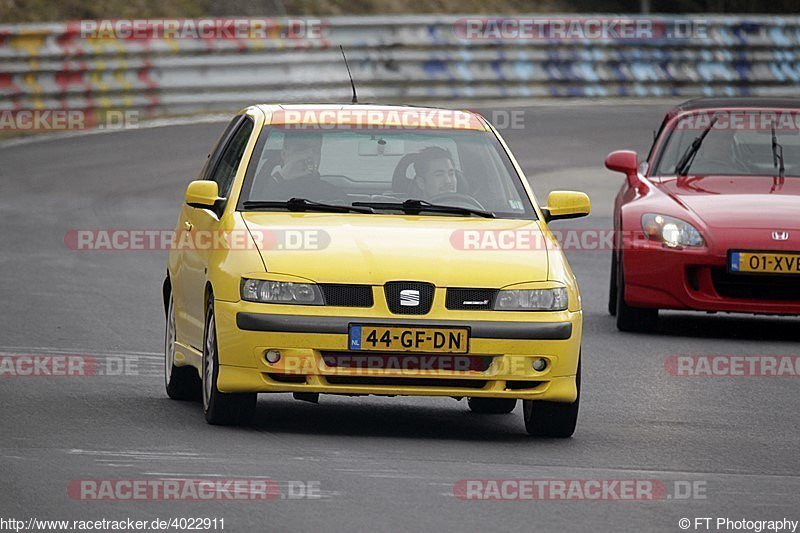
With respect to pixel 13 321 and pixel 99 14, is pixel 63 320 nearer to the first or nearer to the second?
pixel 13 321

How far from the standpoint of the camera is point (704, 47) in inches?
1249

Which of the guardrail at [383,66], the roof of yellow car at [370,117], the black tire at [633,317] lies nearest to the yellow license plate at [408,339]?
the roof of yellow car at [370,117]

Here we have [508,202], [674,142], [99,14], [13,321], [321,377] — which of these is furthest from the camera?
[99,14]

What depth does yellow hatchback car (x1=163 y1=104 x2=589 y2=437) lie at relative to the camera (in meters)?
8.89

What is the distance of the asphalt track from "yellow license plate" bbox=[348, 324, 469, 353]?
16.5 inches

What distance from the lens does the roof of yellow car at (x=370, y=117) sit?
1020 centimetres

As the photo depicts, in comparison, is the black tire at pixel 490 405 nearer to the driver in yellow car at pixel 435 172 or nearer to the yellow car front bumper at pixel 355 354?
the driver in yellow car at pixel 435 172

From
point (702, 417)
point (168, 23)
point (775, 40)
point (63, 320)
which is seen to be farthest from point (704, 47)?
point (702, 417)

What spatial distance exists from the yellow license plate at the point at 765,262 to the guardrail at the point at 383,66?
14.1m

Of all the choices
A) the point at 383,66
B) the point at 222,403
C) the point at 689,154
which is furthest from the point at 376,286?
the point at 383,66

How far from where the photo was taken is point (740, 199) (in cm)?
1380

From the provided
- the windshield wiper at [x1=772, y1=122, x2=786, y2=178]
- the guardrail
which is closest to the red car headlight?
the windshield wiper at [x1=772, y1=122, x2=786, y2=178]

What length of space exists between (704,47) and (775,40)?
4.09 feet

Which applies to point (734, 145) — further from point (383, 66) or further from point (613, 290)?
point (383, 66)
